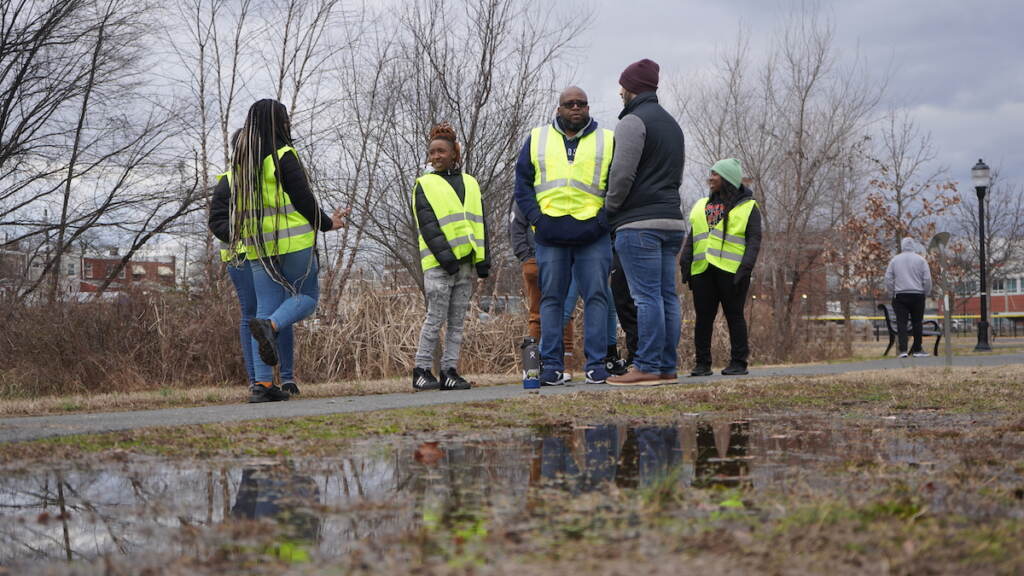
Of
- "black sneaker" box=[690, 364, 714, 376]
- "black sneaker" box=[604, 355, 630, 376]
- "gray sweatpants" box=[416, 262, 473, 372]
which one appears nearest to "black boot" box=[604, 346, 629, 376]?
"black sneaker" box=[604, 355, 630, 376]

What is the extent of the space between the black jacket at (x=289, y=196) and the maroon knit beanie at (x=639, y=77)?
2515 millimetres

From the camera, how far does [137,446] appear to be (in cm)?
409

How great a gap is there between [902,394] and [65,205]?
1110cm

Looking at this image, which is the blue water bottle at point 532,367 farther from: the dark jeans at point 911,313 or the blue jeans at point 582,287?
the dark jeans at point 911,313

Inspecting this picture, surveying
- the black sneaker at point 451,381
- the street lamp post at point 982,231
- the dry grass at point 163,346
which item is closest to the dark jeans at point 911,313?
the street lamp post at point 982,231

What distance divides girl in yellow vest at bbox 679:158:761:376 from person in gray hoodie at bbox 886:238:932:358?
249 inches

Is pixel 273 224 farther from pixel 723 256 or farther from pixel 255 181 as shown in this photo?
pixel 723 256

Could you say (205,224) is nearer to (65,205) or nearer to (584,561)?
(65,205)

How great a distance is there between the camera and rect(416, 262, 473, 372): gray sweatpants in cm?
812

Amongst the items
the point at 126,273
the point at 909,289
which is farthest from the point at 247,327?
the point at 909,289

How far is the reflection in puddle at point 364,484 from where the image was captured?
2.55 m

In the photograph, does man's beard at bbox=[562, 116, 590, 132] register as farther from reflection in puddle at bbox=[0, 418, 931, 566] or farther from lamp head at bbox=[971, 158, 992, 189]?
lamp head at bbox=[971, 158, 992, 189]

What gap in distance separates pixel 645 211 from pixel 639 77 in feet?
3.52

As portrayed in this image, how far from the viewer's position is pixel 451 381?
26.3 ft
